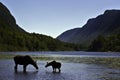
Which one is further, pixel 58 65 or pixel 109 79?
pixel 58 65

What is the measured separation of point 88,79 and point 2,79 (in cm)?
1016

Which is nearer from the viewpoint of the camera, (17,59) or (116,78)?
(116,78)

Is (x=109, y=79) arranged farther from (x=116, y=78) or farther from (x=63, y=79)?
(x=63, y=79)

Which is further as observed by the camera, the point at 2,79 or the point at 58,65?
the point at 58,65

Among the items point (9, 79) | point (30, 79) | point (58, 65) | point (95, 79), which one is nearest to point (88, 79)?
point (95, 79)

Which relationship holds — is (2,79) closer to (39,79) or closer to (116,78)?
(39,79)

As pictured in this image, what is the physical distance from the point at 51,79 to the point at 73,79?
8.66ft

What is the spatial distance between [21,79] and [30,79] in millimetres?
1071

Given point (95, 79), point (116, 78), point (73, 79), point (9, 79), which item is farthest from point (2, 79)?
point (116, 78)

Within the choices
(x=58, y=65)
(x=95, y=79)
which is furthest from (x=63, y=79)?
(x=58, y=65)

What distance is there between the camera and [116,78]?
1539 inches

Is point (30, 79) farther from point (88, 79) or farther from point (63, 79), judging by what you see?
point (88, 79)

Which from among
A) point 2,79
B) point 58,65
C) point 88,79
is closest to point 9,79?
point 2,79

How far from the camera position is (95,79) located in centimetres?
3828
